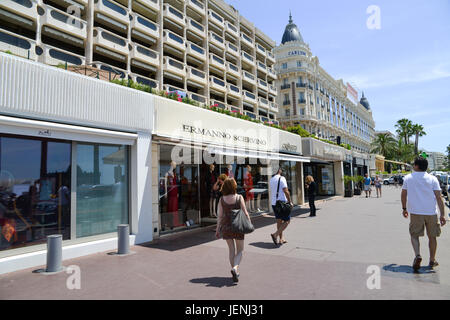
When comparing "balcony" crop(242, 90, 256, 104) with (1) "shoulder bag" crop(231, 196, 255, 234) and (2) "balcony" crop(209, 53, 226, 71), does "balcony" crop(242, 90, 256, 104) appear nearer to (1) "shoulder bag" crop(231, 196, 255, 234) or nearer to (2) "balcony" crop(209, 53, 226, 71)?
(2) "balcony" crop(209, 53, 226, 71)

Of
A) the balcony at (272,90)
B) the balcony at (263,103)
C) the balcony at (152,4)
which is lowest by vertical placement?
the balcony at (263,103)

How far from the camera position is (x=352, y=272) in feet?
14.1

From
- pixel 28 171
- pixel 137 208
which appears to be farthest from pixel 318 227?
pixel 28 171

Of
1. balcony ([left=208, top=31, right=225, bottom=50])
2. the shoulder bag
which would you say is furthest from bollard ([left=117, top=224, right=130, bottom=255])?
balcony ([left=208, top=31, right=225, bottom=50])

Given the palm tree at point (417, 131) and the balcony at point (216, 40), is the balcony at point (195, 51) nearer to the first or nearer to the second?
the balcony at point (216, 40)

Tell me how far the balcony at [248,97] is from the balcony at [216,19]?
9.44m

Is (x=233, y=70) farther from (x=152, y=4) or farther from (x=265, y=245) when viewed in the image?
(x=265, y=245)

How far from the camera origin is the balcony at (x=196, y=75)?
3070 cm

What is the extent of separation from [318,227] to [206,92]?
90.5 feet

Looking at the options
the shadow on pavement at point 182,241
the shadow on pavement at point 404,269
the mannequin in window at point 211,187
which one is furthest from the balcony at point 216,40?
the shadow on pavement at point 404,269

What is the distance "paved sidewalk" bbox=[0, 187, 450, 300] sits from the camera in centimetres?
357

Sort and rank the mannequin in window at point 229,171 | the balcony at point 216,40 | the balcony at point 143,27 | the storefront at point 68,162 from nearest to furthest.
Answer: the storefront at point 68,162 < the mannequin in window at point 229,171 < the balcony at point 143,27 < the balcony at point 216,40

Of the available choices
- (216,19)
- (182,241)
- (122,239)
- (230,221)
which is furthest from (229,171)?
(216,19)

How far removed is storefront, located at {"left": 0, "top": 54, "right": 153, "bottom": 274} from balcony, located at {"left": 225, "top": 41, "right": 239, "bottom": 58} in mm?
33675
